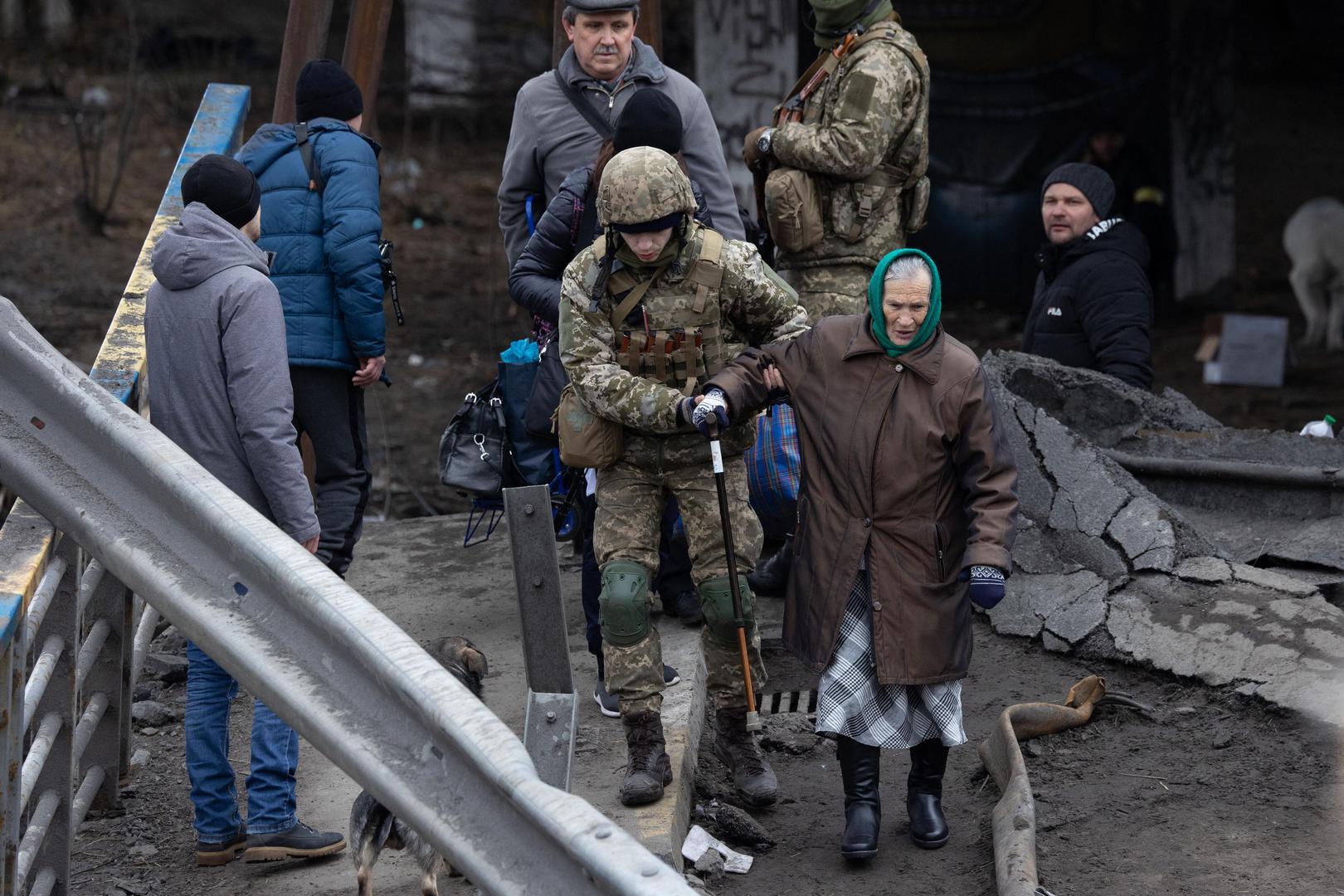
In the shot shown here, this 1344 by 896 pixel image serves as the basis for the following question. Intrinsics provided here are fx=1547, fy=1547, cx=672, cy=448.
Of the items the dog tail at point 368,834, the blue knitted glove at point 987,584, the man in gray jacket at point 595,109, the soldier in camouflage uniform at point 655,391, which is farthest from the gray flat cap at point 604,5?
the dog tail at point 368,834

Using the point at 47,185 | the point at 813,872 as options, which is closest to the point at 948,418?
the point at 813,872

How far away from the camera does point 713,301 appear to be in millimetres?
4242

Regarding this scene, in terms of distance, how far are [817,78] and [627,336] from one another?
171 centimetres

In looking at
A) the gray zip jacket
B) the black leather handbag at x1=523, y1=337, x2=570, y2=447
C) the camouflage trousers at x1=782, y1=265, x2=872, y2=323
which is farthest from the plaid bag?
the black leather handbag at x1=523, y1=337, x2=570, y2=447

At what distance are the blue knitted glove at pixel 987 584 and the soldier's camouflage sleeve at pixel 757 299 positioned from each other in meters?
0.84

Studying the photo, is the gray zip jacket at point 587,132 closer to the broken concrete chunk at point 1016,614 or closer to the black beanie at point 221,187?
the black beanie at point 221,187

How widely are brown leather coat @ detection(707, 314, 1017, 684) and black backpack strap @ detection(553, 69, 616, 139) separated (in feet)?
3.95

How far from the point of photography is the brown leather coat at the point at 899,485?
4.07 m

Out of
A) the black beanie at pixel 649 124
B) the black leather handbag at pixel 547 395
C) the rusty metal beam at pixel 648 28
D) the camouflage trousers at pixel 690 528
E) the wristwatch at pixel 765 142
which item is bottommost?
the camouflage trousers at pixel 690 528

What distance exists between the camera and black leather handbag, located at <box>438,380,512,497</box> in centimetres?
527

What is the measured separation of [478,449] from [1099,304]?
105 inches

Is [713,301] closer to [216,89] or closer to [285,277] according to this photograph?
[285,277]

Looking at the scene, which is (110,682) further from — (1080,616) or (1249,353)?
(1249,353)

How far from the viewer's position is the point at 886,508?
162 inches
